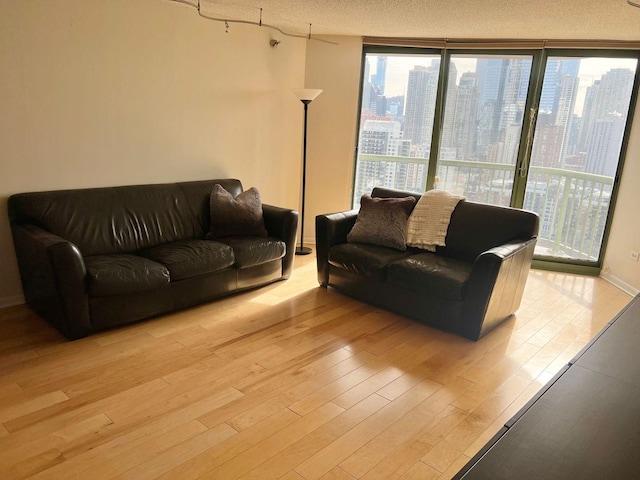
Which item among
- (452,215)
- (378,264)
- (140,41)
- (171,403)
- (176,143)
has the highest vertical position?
(140,41)

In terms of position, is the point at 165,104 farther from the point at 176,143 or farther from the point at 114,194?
the point at 114,194

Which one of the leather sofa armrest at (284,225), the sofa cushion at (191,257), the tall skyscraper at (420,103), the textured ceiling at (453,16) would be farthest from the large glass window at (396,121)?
the sofa cushion at (191,257)

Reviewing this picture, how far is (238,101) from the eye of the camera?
451 cm

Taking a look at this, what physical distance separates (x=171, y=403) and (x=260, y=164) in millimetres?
2952

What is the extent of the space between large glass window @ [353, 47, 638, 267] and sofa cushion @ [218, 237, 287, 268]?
1.82 meters

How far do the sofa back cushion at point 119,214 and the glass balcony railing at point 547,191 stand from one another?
7.09ft

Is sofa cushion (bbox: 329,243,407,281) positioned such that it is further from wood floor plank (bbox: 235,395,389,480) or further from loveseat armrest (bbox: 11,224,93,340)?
loveseat armrest (bbox: 11,224,93,340)

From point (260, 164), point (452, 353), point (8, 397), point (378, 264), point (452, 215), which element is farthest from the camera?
point (260, 164)

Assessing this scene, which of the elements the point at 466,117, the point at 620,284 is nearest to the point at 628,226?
the point at 620,284

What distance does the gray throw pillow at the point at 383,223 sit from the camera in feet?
12.5

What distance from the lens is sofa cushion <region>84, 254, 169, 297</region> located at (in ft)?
9.47

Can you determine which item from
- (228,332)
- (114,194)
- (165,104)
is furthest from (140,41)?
(228,332)

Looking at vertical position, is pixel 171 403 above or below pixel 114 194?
below

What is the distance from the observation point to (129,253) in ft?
11.4
